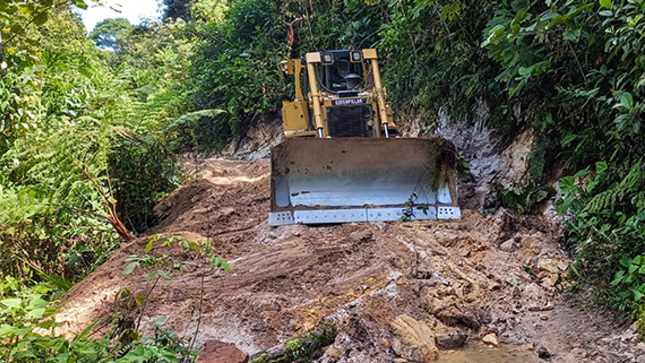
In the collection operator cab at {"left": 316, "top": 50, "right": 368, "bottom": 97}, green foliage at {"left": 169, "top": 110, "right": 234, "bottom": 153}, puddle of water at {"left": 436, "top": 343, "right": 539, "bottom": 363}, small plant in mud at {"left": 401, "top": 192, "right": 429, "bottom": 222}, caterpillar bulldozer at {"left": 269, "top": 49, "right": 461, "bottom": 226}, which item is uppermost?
operator cab at {"left": 316, "top": 50, "right": 368, "bottom": 97}

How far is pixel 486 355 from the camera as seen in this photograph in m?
3.04

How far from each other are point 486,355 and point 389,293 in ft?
2.63

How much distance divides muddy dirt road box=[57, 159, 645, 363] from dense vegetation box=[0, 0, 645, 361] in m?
0.35

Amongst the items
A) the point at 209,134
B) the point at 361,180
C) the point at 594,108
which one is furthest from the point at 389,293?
the point at 209,134

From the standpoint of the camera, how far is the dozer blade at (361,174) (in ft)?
18.6

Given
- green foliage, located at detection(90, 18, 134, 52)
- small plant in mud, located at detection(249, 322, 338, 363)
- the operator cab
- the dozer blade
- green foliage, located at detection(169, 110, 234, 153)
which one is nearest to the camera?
small plant in mud, located at detection(249, 322, 338, 363)

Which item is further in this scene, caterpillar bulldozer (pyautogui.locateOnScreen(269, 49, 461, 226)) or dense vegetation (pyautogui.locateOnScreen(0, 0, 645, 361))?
caterpillar bulldozer (pyautogui.locateOnScreen(269, 49, 461, 226))

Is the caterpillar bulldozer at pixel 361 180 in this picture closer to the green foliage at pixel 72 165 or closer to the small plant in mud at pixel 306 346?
the green foliage at pixel 72 165

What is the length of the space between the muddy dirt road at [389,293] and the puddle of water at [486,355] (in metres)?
0.01

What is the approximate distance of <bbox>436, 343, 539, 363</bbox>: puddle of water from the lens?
297 centimetres

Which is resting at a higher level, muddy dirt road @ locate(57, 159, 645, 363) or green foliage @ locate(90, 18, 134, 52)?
green foliage @ locate(90, 18, 134, 52)

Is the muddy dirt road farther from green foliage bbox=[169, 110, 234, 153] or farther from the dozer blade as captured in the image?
green foliage bbox=[169, 110, 234, 153]

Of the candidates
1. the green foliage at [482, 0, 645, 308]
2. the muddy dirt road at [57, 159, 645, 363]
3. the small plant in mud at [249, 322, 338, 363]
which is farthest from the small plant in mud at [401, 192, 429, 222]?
the small plant in mud at [249, 322, 338, 363]

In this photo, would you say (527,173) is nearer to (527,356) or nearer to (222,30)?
(527,356)
